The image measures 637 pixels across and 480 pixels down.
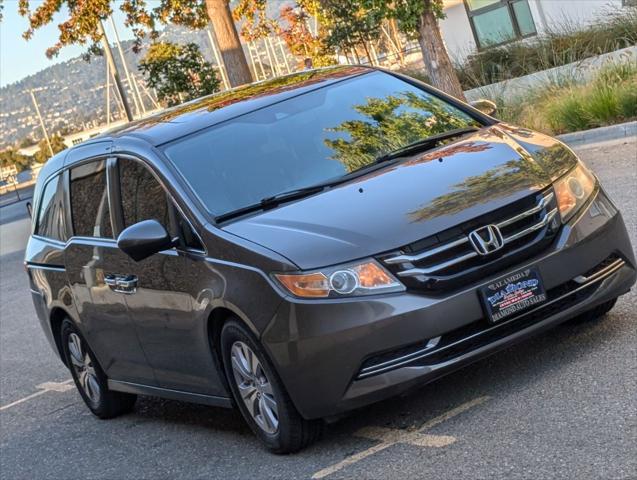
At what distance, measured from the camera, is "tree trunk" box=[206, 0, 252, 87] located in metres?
28.5

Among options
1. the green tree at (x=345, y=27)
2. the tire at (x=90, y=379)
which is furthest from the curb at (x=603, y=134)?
the green tree at (x=345, y=27)

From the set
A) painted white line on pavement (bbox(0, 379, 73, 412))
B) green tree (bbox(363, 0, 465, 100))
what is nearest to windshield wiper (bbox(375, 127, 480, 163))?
painted white line on pavement (bbox(0, 379, 73, 412))

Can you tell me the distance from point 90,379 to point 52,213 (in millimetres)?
1193

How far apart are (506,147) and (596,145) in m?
8.95

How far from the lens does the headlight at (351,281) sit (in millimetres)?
5848

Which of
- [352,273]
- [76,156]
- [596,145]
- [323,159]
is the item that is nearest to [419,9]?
[596,145]

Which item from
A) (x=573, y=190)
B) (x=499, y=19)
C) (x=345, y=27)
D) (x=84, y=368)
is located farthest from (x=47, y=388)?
(x=345, y=27)

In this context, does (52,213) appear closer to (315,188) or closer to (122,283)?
(122,283)

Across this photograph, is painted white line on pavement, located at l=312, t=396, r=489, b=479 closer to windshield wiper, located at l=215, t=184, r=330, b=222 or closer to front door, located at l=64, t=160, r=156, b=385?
windshield wiper, located at l=215, t=184, r=330, b=222

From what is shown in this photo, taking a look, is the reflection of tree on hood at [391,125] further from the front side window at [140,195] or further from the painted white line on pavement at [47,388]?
the painted white line on pavement at [47,388]

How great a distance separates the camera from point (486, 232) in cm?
602

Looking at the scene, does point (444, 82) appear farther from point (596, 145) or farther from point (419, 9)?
point (596, 145)

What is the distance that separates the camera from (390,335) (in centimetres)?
583

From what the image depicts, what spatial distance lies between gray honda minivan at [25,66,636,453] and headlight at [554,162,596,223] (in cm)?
1
